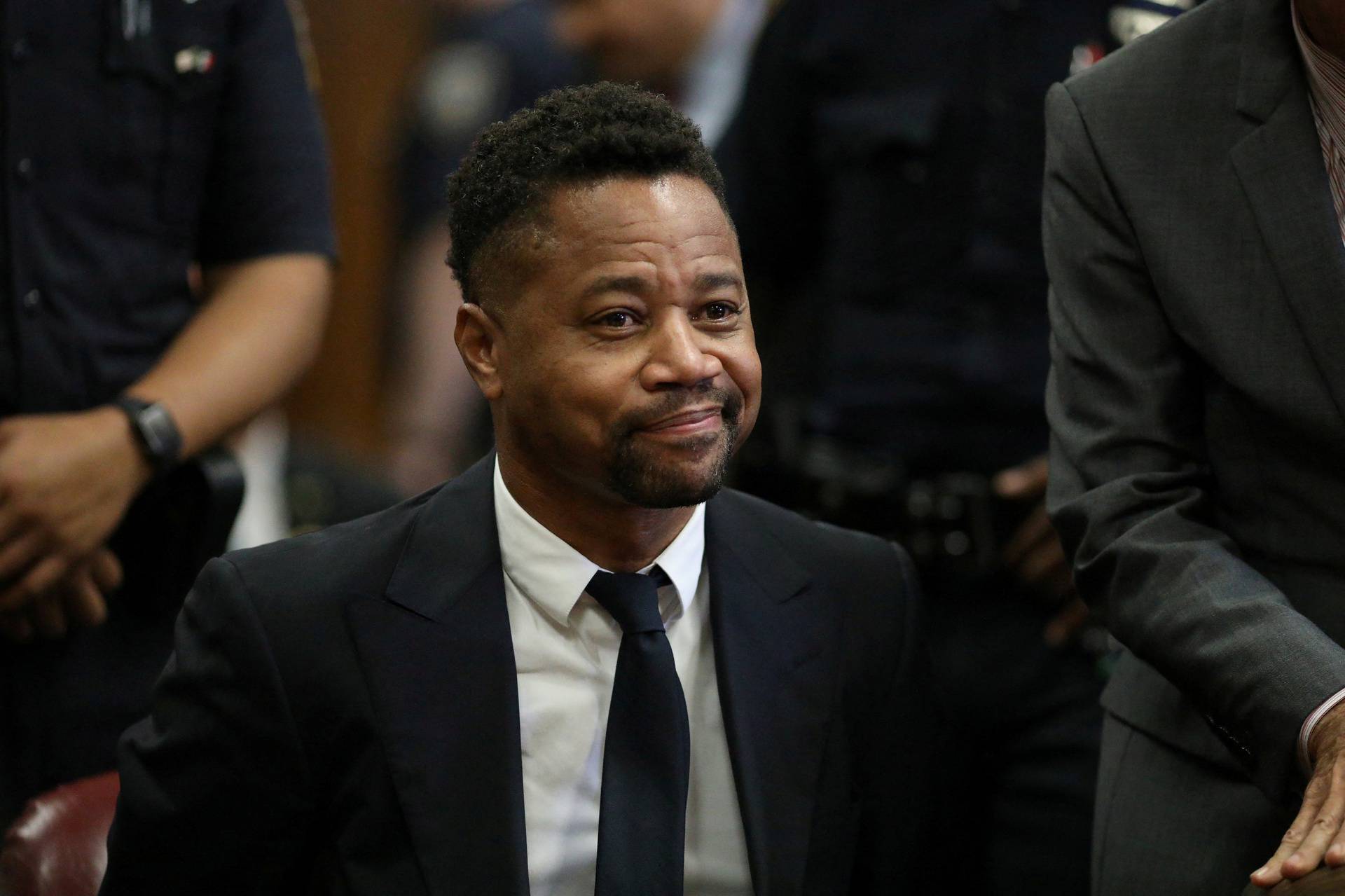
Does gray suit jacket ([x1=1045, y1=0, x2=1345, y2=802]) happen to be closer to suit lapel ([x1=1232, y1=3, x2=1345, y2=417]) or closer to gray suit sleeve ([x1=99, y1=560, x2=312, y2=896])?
suit lapel ([x1=1232, y1=3, x2=1345, y2=417])

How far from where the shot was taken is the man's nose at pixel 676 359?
1918 mm

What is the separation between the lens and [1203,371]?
208 centimetres

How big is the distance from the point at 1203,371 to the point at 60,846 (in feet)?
4.83

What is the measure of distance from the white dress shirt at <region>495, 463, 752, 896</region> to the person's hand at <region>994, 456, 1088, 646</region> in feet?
3.58

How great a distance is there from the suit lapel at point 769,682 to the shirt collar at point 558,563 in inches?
1.7

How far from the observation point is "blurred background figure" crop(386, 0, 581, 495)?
4.54m

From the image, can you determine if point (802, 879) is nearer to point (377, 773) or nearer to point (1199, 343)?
point (377, 773)

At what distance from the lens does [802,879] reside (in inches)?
79.4

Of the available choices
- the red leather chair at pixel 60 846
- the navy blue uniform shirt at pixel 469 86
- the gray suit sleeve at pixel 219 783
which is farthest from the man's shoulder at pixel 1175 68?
the navy blue uniform shirt at pixel 469 86

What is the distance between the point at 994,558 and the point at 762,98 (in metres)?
1.05

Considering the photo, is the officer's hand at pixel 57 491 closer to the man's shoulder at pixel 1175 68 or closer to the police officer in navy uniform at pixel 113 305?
the police officer in navy uniform at pixel 113 305

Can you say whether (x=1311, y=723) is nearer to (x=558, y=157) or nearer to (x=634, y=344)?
(x=634, y=344)

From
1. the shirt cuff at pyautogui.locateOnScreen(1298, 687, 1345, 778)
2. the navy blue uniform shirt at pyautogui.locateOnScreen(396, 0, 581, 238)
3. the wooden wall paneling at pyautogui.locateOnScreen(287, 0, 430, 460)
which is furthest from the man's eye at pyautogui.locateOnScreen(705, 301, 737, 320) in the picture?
the wooden wall paneling at pyautogui.locateOnScreen(287, 0, 430, 460)

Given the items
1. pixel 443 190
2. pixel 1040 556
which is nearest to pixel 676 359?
pixel 1040 556
